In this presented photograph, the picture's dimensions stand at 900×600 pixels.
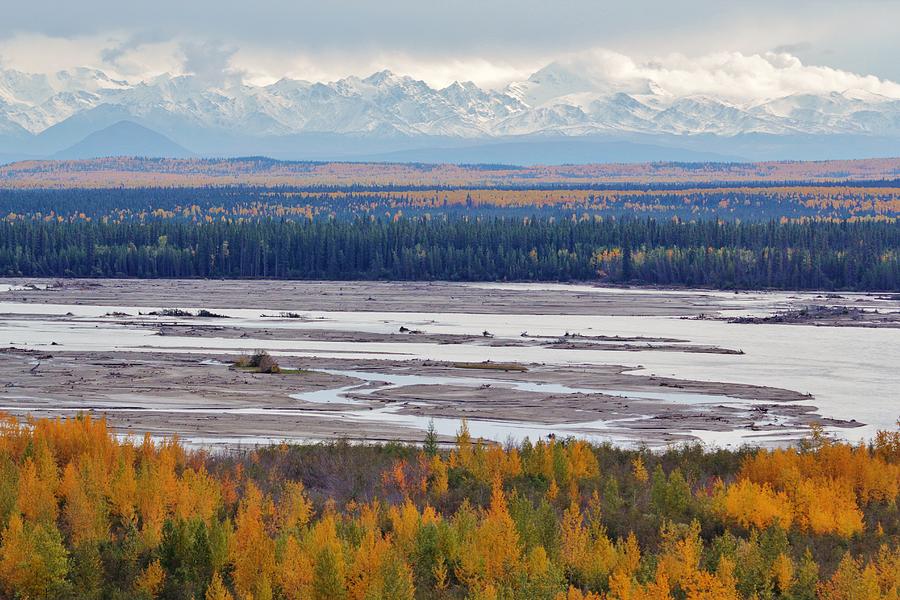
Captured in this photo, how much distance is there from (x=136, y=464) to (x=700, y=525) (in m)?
12.4

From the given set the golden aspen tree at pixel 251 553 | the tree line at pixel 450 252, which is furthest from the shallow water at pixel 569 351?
the tree line at pixel 450 252

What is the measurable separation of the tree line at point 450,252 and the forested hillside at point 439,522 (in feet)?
312

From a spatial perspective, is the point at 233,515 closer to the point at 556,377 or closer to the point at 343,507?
the point at 343,507

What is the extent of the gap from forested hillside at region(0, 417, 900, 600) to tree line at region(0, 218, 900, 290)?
3739 inches

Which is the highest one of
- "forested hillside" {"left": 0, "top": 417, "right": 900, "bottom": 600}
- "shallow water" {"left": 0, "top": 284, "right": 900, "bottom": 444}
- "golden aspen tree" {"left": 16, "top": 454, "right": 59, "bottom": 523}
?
"golden aspen tree" {"left": 16, "top": 454, "right": 59, "bottom": 523}

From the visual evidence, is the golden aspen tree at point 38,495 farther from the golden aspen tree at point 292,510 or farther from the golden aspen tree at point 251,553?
the golden aspen tree at point 292,510

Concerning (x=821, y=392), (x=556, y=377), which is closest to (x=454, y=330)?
(x=556, y=377)

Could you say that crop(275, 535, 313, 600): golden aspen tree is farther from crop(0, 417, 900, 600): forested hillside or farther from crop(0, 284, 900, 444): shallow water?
crop(0, 284, 900, 444): shallow water

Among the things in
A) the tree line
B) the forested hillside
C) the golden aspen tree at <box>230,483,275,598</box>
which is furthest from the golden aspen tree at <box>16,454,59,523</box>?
the tree line

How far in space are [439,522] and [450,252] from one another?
114m

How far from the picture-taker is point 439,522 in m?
27.5

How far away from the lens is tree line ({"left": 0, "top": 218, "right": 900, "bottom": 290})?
130 metres

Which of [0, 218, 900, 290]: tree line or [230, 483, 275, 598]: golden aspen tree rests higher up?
[0, 218, 900, 290]: tree line

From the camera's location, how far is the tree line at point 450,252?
130375 millimetres
